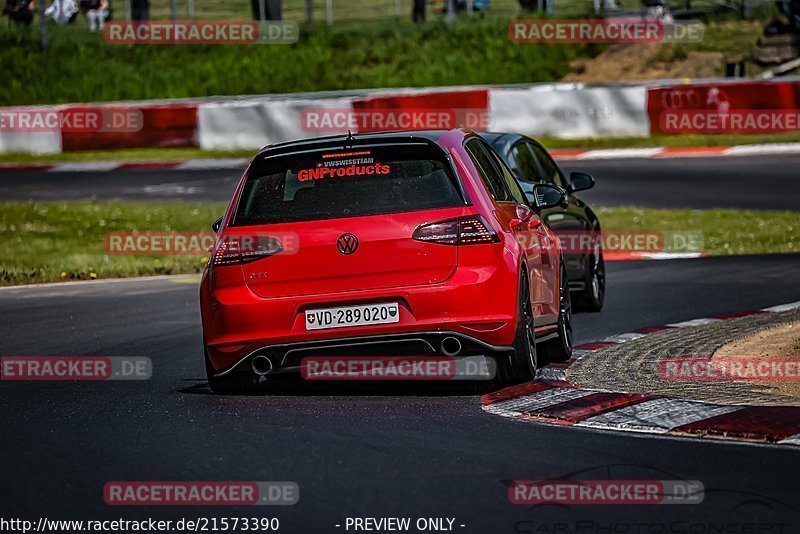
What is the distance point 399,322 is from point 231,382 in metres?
1.15

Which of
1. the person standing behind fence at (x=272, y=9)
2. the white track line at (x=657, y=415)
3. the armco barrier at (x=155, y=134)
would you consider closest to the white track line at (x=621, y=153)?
the armco barrier at (x=155, y=134)

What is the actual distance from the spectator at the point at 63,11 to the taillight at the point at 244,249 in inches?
1542

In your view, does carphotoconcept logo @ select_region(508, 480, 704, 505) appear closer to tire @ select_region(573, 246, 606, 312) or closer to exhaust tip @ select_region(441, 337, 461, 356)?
exhaust tip @ select_region(441, 337, 461, 356)

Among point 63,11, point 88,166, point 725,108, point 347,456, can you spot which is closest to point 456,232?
point 347,456

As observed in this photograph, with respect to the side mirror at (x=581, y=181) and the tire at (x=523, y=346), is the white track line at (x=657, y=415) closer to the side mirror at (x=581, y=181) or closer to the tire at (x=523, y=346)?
the tire at (x=523, y=346)

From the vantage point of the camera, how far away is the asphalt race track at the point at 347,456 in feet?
20.2

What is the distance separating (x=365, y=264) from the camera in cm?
900

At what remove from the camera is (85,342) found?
40.8 ft

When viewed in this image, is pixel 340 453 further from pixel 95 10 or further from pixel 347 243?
pixel 95 10

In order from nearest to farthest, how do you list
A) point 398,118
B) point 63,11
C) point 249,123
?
1. point 398,118
2. point 249,123
3. point 63,11

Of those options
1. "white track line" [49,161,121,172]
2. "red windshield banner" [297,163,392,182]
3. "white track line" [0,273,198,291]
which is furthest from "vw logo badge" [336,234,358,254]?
"white track line" [49,161,121,172]

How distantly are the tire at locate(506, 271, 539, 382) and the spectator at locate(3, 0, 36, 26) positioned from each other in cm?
3739

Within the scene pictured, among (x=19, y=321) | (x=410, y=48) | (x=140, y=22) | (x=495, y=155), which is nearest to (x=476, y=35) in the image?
(x=410, y=48)

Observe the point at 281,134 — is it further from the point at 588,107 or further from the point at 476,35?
the point at 476,35
